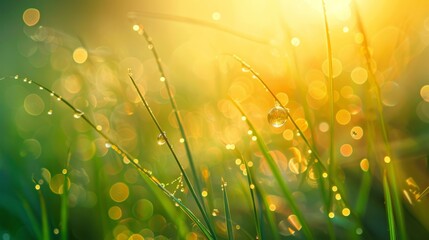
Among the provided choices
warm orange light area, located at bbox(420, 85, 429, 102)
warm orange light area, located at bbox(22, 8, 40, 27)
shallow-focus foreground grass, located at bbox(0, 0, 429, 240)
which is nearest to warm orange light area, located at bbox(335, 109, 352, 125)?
shallow-focus foreground grass, located at bbox(0, 0, 429, 240)

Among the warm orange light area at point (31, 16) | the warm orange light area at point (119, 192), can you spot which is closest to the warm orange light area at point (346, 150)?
the warm orange light area at point (119, 192)

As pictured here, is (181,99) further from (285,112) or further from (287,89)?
(285,112)

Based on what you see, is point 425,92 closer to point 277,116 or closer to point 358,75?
point 358,75

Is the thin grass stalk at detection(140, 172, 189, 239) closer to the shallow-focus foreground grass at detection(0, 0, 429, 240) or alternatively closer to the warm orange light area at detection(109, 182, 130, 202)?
the shallow-focus foreground grass at detection(0, 0, 429, 240)

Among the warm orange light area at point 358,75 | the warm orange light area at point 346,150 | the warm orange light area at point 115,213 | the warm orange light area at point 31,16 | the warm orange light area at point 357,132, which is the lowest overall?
the warm orange light area at point 346,150

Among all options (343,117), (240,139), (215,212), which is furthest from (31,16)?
(215,212)

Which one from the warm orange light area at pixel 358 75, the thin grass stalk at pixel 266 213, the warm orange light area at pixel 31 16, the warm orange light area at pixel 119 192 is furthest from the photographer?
the warm orange light area at pixel 31 16

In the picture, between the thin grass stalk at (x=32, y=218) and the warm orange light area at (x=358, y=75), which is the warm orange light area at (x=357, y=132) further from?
the thin grass stalk at (x=32, y=218)
